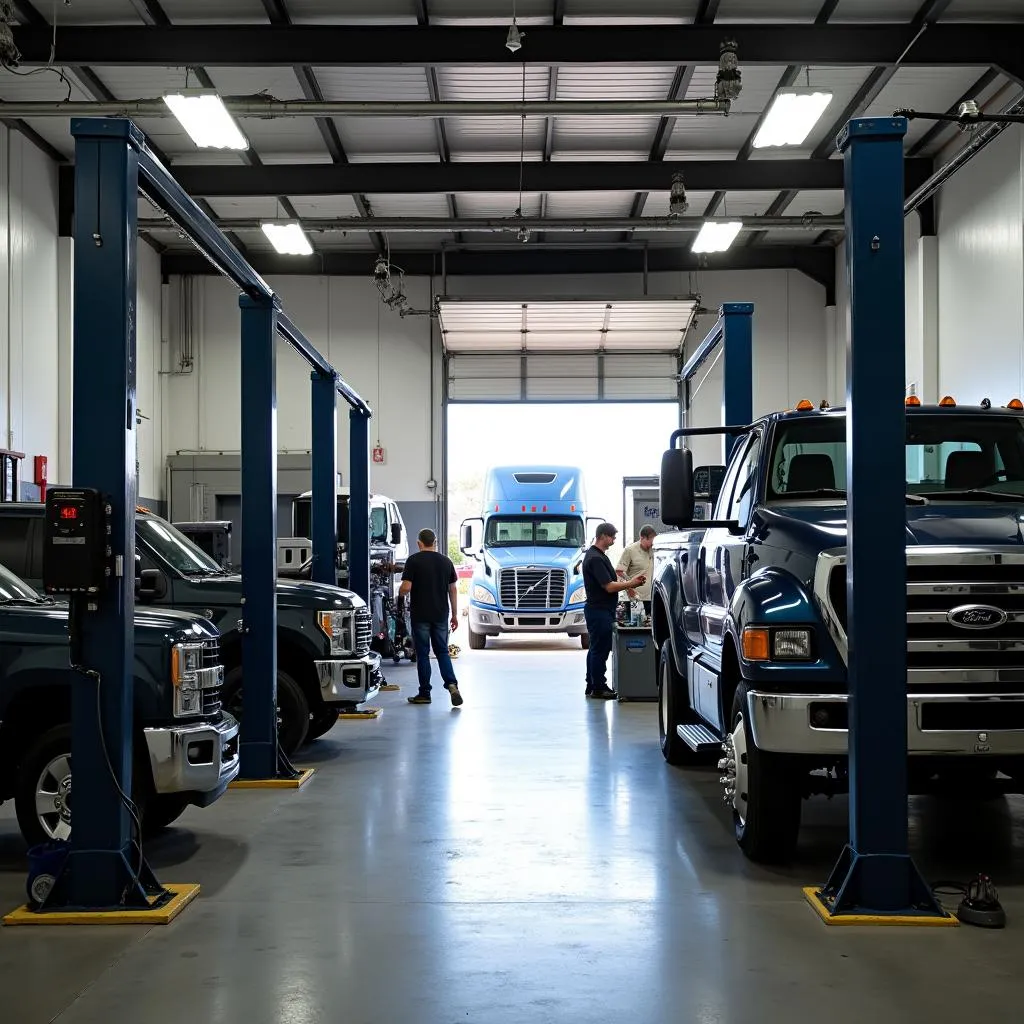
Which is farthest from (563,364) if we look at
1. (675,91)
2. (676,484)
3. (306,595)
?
(676,484)

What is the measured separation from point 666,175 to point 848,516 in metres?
13.5

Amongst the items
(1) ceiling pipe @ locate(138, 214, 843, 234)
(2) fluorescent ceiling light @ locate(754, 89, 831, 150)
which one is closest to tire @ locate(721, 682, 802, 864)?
(2) fluorescent ceiling light @ locate(754, 89, 831, 150)

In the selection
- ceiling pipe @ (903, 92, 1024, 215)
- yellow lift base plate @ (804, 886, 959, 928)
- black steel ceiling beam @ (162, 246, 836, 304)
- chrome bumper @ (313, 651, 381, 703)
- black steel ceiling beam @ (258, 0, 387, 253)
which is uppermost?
black steel ceiling beam @ (258, 0, 387, 253)

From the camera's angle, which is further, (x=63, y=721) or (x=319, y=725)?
(x=319, y=725)

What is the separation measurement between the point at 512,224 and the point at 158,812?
14.5 m

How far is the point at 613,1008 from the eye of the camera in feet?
13.7

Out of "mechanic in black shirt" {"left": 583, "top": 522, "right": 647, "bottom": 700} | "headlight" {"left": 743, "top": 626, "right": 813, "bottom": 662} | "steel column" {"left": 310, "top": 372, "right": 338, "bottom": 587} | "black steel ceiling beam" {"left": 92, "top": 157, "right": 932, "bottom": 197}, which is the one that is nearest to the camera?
"headlight" {"left": 743, "top": 626, "right": 813, "bottom": 662}

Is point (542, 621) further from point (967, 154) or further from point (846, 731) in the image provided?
point (846, 731)

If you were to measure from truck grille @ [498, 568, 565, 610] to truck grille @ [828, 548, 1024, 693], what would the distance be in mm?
14244

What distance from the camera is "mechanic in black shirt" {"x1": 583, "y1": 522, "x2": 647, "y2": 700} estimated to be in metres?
13.2

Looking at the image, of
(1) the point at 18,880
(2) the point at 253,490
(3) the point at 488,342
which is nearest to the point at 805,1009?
(1) the point at 18,880

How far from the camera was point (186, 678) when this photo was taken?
6035 millimetres

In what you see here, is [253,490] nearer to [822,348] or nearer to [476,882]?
[476,882]

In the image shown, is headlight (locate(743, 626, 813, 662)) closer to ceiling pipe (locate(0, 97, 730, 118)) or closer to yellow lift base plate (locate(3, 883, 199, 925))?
yellow lift base plate (locate(3, 883, 199, 925))
